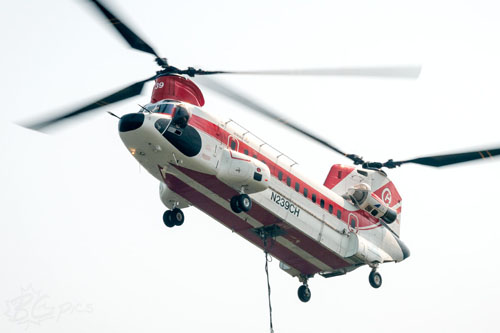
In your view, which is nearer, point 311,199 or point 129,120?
point 129,120

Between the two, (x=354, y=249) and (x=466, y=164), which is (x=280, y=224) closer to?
(x=354, y=249)

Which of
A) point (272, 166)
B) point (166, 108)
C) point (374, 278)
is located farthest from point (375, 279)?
point (166, 108)

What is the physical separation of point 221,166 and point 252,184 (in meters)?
1.40

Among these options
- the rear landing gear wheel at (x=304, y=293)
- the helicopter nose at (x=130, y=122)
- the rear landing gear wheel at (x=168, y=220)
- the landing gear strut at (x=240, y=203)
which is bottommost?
the rear landing gear wheel at (x=304, y=293)

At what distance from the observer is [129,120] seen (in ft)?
96.8

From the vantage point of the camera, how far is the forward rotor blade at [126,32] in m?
27.5

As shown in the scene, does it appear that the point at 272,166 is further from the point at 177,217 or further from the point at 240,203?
the point at 177,217

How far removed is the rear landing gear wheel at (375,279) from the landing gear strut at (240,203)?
30.0ft

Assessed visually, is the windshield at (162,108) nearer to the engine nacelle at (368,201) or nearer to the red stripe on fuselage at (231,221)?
the red stripe on fuselage at (231,221)

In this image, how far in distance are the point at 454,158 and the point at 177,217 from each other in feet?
40.8

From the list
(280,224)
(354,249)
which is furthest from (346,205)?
(280,224)

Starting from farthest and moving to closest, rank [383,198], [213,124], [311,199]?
[383,198]
[311,199]
[213,124]

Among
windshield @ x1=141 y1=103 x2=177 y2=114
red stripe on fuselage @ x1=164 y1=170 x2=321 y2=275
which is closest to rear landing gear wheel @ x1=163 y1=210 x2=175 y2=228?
red stripe on fuselage @ x1=164 y1=170 x2=321 y2=275

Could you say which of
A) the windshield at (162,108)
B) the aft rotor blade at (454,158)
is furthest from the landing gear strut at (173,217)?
the aft rotor blade at (454,158)
